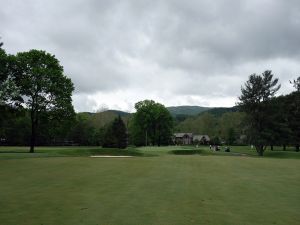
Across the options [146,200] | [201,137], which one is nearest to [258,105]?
[146,200]

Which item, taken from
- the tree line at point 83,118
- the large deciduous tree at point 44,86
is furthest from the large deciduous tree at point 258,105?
the large deciduous tree at point 44,86

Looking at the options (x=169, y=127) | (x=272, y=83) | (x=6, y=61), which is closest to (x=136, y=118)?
(x=169, y=127)

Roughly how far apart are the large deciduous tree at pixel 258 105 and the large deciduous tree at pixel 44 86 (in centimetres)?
3913

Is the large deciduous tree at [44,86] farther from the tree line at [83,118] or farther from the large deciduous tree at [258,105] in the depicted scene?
the large deciduous tree at [258,105]

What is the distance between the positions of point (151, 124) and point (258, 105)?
4657cm

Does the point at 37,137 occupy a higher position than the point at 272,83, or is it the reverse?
the point at 272,83

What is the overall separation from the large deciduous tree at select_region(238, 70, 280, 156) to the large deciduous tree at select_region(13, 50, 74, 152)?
39134mm

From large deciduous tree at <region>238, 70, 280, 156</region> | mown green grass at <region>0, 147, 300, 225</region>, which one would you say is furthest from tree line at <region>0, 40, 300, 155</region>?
mown green grass at <region>0, 147, 300, 225</region>

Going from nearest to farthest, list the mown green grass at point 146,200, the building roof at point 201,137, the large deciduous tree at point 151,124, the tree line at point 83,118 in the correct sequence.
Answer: the mown green grass at point 146,200 → the tree line at point 83,118 → the large deciduous tree at point 151,124 → the building roof at point 201,137

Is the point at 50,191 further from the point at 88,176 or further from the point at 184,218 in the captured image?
the point at 184,218

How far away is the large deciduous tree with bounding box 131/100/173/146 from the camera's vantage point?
11706 cm

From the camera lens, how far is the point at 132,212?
11.2 meters

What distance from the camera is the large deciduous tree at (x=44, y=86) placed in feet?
171

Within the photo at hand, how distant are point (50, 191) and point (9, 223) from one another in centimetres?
598
